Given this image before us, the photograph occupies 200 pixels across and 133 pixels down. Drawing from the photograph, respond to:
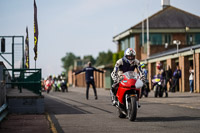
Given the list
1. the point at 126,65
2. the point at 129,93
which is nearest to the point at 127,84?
the point at 129,93

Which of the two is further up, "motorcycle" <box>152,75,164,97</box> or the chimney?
the chimney

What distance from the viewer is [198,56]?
29516 mm

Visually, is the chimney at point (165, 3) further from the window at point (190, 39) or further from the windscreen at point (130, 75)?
the windscreen at point (130, 75)

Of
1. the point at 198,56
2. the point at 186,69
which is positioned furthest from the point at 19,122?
the point at 186,69

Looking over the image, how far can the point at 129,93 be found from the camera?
386 inches

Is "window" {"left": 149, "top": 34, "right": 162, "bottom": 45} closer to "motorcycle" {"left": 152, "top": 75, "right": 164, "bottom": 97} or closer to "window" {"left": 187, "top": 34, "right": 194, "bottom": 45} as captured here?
"window" {"left": 187, "top": 34, "right": 194, "bottom": 45}

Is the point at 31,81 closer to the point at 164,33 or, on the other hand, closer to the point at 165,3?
the point at 164,33

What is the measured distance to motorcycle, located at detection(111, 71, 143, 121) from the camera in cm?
944

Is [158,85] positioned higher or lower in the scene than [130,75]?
lower

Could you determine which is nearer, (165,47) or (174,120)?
(174,120)

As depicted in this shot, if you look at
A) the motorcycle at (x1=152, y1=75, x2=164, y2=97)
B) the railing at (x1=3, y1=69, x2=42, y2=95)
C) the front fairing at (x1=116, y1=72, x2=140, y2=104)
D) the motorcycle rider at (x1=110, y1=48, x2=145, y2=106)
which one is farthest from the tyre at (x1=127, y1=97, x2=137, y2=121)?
the motorcycle at (x1=152, y1=75, x2=164, y2=97)

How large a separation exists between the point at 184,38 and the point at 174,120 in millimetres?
47644

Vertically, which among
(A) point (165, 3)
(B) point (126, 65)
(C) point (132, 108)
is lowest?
(C) point (132, 108)

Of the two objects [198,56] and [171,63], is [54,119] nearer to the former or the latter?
[198,56]
